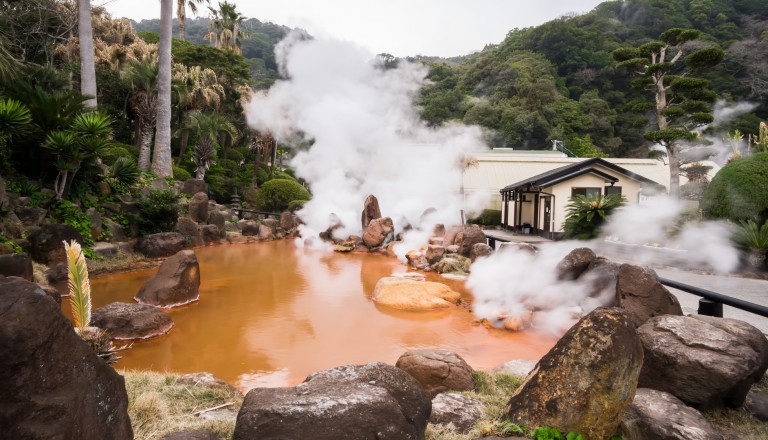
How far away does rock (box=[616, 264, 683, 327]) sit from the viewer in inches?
236

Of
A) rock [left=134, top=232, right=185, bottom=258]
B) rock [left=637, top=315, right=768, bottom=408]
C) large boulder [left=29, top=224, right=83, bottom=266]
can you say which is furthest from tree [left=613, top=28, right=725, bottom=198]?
large boulder [left=29, top=224, right=83, bottom=266]

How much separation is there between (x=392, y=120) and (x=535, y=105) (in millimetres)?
23300

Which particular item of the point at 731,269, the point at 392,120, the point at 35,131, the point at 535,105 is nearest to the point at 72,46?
the point at 35,131

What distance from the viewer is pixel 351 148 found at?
25156mm

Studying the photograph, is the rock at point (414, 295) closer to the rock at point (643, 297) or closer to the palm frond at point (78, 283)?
the rock at point (643, 297)

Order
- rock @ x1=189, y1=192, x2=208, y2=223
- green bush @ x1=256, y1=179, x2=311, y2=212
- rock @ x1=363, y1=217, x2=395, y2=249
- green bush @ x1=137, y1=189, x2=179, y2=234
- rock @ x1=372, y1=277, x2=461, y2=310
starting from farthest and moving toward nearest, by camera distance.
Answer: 1. green bush @ x1=256, y1=179, x2=311, y2=212
2. rock @ x1=189, y1=192, x2=208, y2=223
3. rock @ x1=363, y1=217, x2=395, y2=249
4. green bush @ x1=137, y1=189, x2=179, y2=234
5. rock @ x1=372, y1=277, x2=461, y2=310

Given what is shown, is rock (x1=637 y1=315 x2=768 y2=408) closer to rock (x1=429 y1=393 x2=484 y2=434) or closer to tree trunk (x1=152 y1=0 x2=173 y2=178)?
rock (x1=429 y1=393 x2=484 y2=434)

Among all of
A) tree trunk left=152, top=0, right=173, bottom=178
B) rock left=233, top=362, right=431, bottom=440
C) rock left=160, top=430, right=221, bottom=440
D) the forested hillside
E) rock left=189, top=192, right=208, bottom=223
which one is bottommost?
rock left=160, top=430, right=221, bottom=440

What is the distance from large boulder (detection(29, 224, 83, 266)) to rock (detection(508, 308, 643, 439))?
11.4m

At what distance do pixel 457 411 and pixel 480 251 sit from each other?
9306mm

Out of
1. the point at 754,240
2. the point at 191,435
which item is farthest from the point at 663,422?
the point at 754,240

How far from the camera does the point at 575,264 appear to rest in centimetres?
862

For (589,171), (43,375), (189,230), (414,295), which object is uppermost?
(589,171)

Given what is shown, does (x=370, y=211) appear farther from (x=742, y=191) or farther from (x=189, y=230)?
(x=742, y=191)
